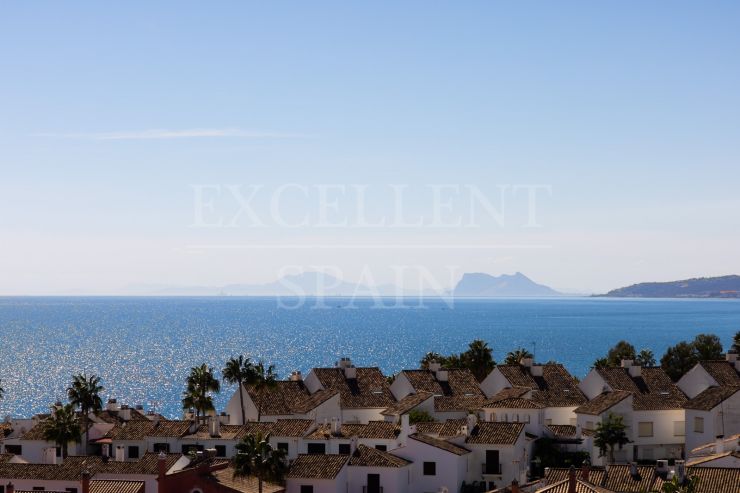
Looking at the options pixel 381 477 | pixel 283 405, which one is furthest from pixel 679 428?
pixel 381 477

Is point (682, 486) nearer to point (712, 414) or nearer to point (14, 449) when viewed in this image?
point (712, 414)

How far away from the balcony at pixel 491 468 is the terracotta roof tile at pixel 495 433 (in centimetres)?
136

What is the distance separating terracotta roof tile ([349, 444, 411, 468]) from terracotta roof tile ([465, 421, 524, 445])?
5.93 metres

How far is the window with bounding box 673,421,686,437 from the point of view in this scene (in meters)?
89.5

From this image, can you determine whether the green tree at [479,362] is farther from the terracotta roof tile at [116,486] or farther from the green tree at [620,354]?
the terracotta roof tile at [116,486]

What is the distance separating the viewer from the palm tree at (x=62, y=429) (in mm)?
78688

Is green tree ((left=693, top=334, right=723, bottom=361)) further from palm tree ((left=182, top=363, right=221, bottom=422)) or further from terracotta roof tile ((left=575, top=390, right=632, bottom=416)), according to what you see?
palm tree ((left=182, top=363, right=221, bottom=422))

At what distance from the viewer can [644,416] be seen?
8900 centimetres

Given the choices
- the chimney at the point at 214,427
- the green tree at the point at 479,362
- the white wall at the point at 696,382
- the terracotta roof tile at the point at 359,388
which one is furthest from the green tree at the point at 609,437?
the green tree at the point at 479,362

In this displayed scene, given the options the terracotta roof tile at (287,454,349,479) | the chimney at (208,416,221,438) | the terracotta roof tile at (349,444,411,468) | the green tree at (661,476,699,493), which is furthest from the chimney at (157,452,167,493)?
the green tree at (661,476,699,493)

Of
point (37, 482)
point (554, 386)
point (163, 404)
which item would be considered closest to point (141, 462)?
point (37, 482)

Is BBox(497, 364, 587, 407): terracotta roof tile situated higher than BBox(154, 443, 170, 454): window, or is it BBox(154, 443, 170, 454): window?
BBox(497, 364, 587, 407): terracotta roof tile

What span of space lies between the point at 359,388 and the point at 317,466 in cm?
2755

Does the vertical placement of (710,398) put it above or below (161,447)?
above
